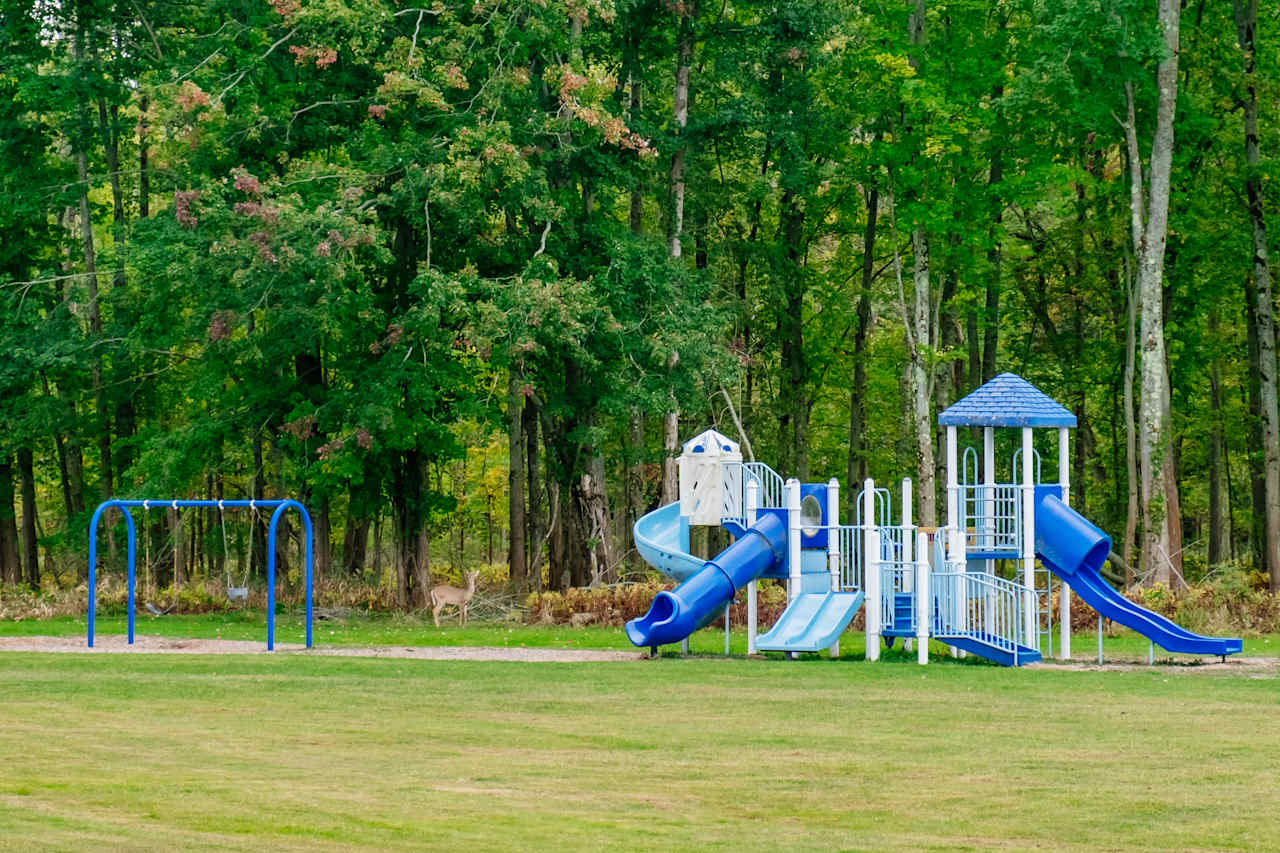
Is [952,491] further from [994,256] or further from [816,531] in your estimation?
[994,256]

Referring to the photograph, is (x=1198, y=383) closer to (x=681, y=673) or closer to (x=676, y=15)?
(x=676, y=15)

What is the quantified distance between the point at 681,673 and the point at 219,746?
25.8 feet

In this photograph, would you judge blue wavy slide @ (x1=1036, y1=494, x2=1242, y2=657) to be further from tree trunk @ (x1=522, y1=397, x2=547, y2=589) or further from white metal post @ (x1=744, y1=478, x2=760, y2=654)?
tree trunk @ (x1=522, y1=397, x2=547, y2=589)

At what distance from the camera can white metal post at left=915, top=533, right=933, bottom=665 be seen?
73.6 feet

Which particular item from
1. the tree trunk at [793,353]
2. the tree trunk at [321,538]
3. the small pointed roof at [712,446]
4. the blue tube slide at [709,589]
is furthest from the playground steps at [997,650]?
the tree trunk at [793,353]

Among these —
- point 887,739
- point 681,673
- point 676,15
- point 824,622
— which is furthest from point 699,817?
point 676,15

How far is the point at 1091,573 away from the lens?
22922 millimetres

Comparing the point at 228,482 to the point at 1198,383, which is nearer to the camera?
the point at 1198,383

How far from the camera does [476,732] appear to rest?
14977mm

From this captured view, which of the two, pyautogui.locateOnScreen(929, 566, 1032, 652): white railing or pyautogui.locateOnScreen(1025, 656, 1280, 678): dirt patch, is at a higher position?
pyautogui.locateOnScreen(929, 566, 1032, 652): white railing

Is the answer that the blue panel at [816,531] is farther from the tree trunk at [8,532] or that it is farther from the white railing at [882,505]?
the tree trunk at [8,532]

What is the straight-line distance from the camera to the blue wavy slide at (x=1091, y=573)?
22.1 metres

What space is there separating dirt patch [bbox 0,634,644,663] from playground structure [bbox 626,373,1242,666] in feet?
3.80

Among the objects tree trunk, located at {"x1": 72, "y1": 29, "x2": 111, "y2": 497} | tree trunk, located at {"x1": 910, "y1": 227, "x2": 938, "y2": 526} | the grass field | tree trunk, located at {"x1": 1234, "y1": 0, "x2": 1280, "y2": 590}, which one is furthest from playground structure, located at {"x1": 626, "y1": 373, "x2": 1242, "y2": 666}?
tree trunk, located at {"x1": 72, "y1": 29, "x2": 111, "y2": 497}
